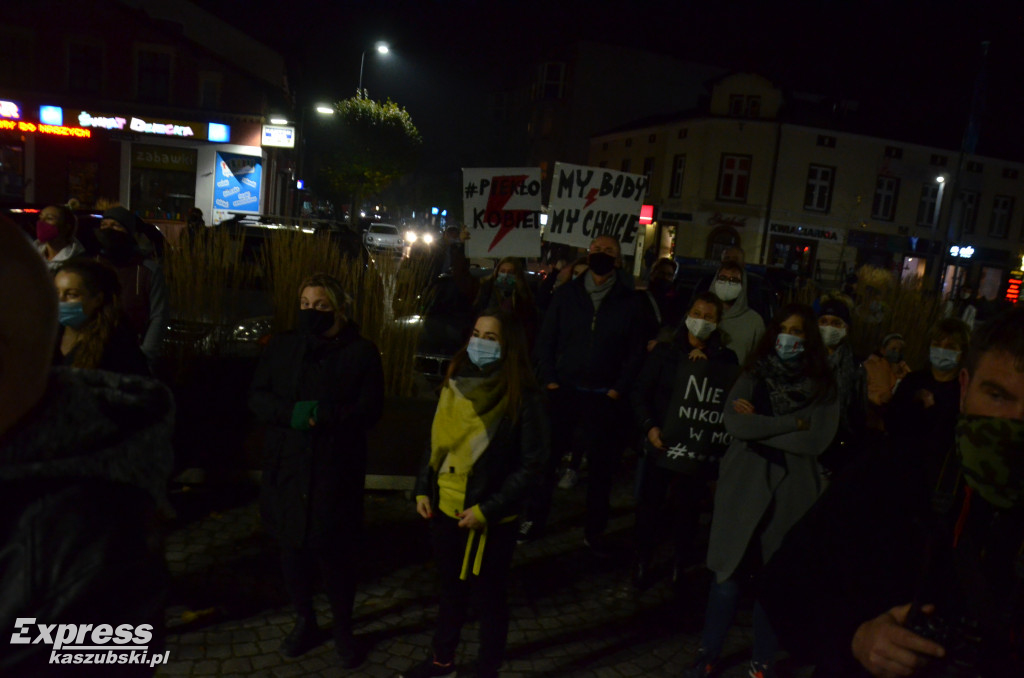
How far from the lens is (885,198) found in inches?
1421

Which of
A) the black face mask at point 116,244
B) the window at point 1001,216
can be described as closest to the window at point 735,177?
the window at point 1001,216

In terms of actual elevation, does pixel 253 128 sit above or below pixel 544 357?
above

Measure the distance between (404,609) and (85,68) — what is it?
1098 inches

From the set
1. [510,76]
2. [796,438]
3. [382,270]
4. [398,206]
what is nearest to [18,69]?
[382,270]

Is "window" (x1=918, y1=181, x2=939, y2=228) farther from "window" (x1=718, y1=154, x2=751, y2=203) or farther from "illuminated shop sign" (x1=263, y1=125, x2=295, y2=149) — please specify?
"illuminated shop sign" (x1=263, y1=125, x2=295, y2=149)

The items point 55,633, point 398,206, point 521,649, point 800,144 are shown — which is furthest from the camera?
point 398,206

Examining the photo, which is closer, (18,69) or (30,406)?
(30,406)

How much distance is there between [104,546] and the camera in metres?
1.17

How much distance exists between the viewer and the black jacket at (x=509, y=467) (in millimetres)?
3232

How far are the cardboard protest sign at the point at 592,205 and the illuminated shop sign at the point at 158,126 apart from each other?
67.8 ft

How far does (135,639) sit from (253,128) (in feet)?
90.1

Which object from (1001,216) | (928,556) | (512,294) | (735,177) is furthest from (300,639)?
(1001,216)

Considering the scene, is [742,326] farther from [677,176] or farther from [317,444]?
[677,176]

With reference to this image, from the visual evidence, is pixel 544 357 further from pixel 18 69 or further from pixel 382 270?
pixel 18 69
